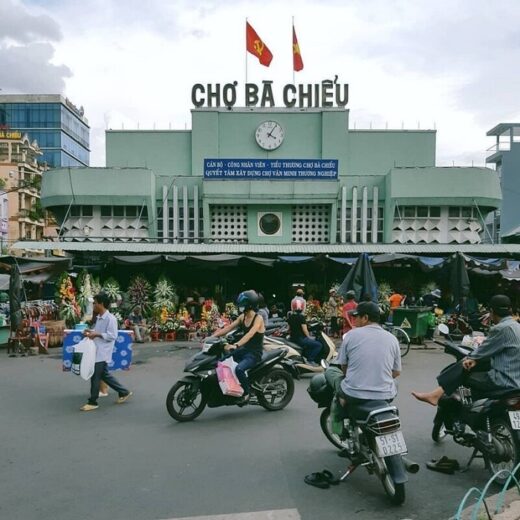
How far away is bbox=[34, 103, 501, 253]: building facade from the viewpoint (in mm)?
22375

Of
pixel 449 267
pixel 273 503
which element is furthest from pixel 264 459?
pixel 449 267

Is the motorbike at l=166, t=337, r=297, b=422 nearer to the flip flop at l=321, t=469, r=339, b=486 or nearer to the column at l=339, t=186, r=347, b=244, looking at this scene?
the flip flop at l=321, t=469, r=339, b=486

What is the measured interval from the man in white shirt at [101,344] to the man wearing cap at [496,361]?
449 centimetres

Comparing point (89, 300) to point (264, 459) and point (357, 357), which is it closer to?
point (264, 459)

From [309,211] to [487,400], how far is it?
62.8 ft

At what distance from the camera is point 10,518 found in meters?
3.88

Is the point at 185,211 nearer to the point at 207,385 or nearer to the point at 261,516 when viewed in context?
the point at 207,385

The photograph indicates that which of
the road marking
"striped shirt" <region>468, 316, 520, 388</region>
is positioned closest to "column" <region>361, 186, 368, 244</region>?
"striped shirt" <region>468, 316, 520, 388</region>

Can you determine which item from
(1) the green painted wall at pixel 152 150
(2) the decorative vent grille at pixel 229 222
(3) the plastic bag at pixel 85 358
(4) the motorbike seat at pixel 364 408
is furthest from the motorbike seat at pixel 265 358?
(1) the green painted wall at pixel 152 150

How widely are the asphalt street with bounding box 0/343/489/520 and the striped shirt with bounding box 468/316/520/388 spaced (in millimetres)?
950

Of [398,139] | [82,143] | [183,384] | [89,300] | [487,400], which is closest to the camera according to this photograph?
[487,400]

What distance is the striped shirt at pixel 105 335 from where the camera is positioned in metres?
7.14

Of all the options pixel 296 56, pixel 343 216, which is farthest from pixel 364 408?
pixel 296 56

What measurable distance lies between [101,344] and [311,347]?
4126mm
